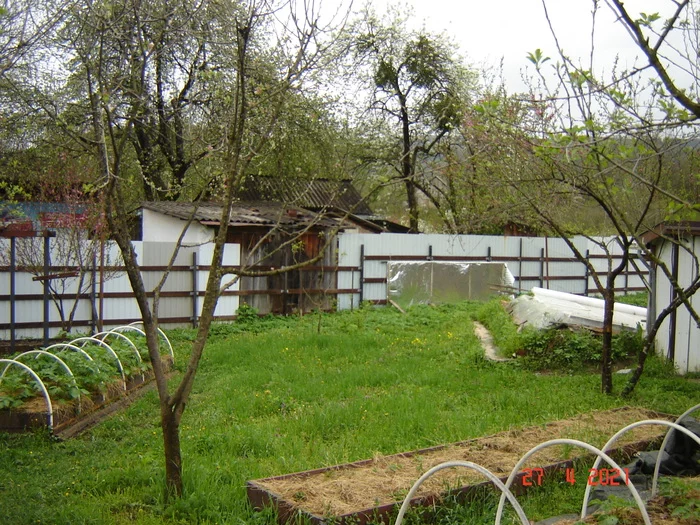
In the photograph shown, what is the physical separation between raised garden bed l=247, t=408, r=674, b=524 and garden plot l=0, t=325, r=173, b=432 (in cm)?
346

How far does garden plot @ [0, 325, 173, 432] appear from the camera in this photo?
7.32m

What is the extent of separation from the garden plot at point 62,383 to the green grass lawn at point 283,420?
1.02 ft

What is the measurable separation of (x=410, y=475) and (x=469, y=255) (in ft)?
53.3

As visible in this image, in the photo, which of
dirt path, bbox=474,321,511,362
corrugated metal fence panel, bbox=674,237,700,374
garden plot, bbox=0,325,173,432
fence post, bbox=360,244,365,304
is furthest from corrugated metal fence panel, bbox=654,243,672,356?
fence post, bbox=360,244,365,304

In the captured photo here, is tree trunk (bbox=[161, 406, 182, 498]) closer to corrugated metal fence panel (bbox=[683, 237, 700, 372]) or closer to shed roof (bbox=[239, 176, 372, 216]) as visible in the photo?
corrugated metal fence panel (bbox=[683, 237, 700, 372])

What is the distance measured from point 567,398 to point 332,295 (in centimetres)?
1056

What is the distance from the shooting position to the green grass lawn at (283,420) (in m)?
5.14

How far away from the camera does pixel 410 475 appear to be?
211 inches

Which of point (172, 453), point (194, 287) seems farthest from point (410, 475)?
point (194, 287)

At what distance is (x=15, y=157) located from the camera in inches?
575

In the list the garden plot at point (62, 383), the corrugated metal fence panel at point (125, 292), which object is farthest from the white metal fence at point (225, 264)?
the garden plot at point (62, 383)

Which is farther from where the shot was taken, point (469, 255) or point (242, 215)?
point (469, 255)

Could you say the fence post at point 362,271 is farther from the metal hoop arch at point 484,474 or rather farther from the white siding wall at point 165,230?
the metal hoop arch at point 484,474
